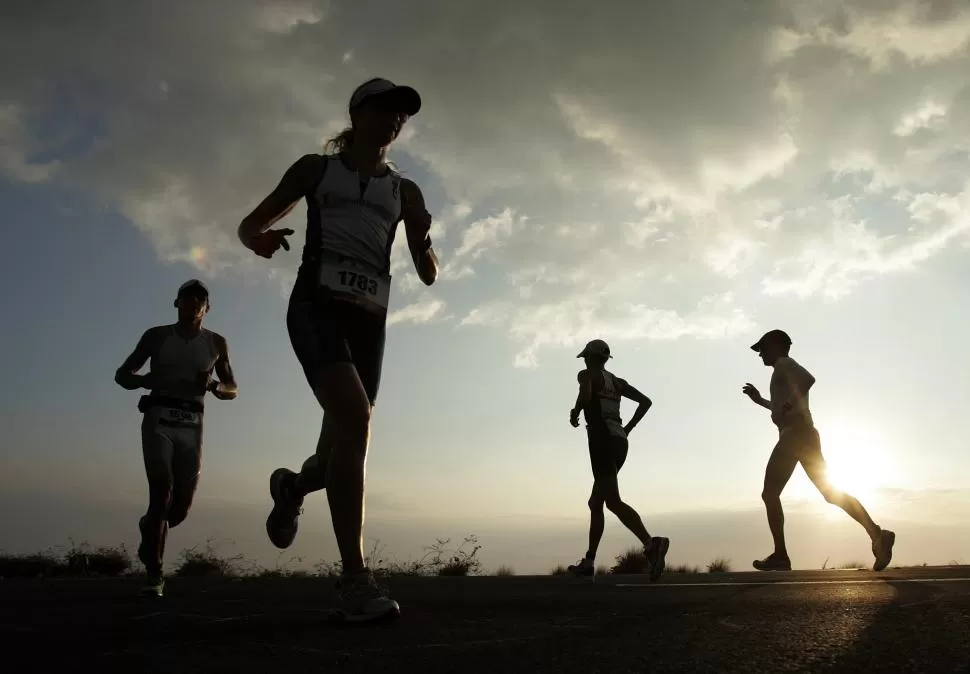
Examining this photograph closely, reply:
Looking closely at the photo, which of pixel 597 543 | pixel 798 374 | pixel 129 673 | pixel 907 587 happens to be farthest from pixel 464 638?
pixel 798 374

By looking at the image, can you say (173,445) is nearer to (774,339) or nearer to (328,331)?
(328,331)

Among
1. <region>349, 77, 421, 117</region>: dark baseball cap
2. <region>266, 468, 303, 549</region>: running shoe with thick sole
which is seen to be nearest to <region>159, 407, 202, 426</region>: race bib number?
<region>266, 468, 303, 549</region>: running shoe with thick sole

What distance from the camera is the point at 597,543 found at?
319 inches

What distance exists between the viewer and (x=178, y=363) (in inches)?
240

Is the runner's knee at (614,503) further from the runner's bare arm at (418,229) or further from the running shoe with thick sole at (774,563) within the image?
the runner's bare arm at (418,229)

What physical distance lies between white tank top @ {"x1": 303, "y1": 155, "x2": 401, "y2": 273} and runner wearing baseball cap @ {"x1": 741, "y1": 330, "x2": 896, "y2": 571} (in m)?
6.11

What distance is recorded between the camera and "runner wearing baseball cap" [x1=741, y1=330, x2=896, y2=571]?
28.7 feet

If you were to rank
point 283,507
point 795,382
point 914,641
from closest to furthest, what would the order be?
point 914,641
point 283,507
point 795,382

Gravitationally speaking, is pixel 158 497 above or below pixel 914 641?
above

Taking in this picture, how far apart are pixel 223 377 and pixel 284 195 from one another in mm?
3068

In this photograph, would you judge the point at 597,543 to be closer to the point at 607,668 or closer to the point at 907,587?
the point at 907,587

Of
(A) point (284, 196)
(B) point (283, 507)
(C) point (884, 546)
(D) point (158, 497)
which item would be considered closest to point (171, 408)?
(D) point (158, 497)

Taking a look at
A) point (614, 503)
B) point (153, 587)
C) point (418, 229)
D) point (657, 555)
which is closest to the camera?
point (418, 229)

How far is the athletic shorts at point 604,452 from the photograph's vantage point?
816 centimetres
